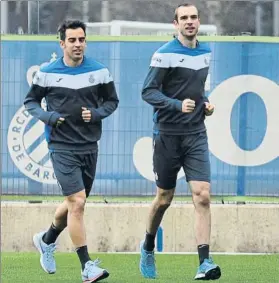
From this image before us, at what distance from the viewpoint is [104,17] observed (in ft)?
44.7

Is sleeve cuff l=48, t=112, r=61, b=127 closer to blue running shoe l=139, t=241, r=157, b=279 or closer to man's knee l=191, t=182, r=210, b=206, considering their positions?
man's knee l=191, t=182, r=210, b=206

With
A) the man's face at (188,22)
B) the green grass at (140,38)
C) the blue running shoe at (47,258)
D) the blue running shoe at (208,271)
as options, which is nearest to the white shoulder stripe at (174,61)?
the man's face at (188,22)

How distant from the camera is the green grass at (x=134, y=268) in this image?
33.8 ft

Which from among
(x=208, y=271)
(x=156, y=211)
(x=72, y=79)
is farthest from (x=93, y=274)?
(x=72, y=79)

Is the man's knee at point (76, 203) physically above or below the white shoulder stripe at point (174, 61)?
below

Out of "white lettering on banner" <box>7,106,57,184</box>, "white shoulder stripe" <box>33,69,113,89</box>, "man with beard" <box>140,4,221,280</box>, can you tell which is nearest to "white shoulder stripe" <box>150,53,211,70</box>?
"man with beard" <box>140,4,221,280</box>

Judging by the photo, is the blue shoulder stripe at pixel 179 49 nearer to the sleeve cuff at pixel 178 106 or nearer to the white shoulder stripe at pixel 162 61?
the white shoulder stripe at pixel 162 61

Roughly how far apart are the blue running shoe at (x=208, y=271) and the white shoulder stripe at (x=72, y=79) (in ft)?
5.47

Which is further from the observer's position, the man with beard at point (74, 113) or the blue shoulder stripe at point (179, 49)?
the blue shoulder stripe at point (179, 49)

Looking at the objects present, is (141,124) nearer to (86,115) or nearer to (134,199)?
(134,199)

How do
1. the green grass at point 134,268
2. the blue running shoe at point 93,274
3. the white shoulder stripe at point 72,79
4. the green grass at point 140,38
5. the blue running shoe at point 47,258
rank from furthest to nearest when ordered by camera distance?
1. the green grass at point 140,38
2. the blue running shoe at point 47,258
3. the green grass at point 134,268
4. the white shoulder stripe at point 72,79
5. the blue running shoe at point 93,274

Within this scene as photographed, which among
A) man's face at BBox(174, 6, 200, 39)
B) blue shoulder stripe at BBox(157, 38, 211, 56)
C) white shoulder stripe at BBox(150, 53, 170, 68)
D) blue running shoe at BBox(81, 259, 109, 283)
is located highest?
man's face at BBox(174, 6, 200, 39)

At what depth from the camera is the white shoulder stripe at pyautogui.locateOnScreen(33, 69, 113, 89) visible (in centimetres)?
998

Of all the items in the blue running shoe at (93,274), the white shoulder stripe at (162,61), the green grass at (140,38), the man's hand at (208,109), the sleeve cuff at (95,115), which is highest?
the green grass at (140,38)
